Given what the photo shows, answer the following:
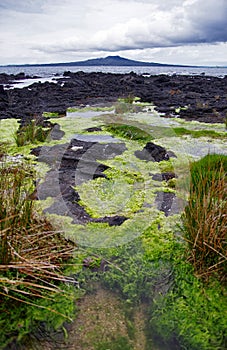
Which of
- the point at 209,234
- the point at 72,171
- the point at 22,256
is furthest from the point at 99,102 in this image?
the point at 22,256

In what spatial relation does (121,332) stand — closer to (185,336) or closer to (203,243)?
(185,336)

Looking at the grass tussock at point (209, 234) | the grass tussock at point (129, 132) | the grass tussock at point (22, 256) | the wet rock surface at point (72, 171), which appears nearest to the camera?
the grass tussock at point (22, 256)

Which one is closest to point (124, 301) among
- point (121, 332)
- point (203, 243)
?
point (121, 332)

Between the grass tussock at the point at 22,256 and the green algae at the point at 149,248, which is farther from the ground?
the grass tussock at the point at 22,256

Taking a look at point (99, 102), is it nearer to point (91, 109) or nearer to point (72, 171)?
point (91, 109)

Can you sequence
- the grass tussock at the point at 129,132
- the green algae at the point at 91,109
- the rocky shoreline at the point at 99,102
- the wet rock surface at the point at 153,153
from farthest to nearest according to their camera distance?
the green algae at the point at 91,109 < the rocky shoreline at the point at 99,102 < the grass tussock at the point at 129,132 < the wet rock surface at the point at 153,153

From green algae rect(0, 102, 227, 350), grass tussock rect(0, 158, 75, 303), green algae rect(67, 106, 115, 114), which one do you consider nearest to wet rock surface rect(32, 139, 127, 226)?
green algae rect(0, 102, 227, 350)

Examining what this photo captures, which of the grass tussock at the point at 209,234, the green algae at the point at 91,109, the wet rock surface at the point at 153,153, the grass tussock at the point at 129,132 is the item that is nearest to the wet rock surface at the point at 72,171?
the wet rock surface at the point at 153,153

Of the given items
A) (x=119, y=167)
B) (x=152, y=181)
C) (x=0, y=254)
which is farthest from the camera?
(x=119, y=167)

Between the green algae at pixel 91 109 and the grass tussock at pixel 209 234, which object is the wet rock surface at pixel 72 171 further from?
the green algae at pixel 91 109

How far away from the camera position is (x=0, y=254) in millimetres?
2295

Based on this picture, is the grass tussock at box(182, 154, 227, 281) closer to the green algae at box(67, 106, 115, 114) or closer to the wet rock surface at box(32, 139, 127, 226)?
the wet rock surface at box(32, 139, 127, 226)

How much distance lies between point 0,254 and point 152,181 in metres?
3.00

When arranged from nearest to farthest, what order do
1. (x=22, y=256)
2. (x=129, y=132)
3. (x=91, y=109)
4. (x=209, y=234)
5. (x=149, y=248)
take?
(x=22, y=256)
(x=209, y=234)
(x=149, y=248)
(x=129, y=132)
(x=91, y=109)
